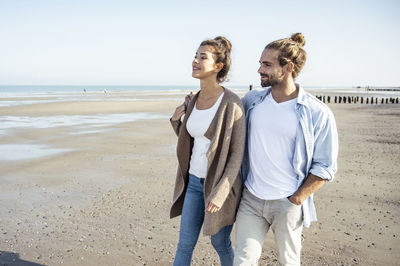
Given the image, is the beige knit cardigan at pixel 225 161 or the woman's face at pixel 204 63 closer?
the beige knit cardigan at pixel 225 161

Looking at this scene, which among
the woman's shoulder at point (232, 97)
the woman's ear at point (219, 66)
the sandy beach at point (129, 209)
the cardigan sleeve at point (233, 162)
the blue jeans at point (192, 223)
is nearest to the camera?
the cardigan sleeve at point (233, 162)

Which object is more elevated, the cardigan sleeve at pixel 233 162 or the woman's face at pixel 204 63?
the woman's face at pixel 204 63

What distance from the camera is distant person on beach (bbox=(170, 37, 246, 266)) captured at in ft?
8.99

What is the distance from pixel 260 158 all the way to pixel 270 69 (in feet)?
2.30

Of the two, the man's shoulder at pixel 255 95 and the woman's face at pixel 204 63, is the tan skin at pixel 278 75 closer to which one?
the man's shoulder at pixel 255 95

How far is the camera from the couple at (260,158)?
2578 mm

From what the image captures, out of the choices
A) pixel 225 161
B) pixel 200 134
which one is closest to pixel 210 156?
Answer: pixel 225 161

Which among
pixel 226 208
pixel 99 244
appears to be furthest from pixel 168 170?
pixel 226 208

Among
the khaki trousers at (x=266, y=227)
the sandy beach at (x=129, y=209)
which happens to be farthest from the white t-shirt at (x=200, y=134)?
the sandy beach at (x=129, y=209)

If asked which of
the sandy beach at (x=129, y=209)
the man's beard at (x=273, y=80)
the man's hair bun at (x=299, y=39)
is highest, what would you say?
the man's hair bun at (x=299, y=39)

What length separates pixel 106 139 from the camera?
1212 cm

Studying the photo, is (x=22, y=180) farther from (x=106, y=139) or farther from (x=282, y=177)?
(x=282, y=177)

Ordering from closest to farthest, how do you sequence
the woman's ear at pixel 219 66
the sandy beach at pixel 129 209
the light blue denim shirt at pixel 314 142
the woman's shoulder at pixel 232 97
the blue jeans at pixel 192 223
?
the light blue denim shirt at pixel 314 142 < the woman's shoulder at pixel 232 97 < the blue jeans at pixel 192 223 < the woman's ear at pixel 219 66 < the sandy beach at pixel 129 209

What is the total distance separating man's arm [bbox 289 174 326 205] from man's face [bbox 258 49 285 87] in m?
0.79
